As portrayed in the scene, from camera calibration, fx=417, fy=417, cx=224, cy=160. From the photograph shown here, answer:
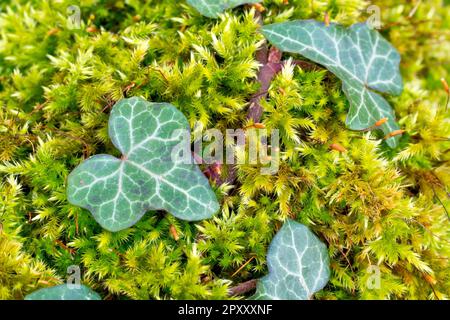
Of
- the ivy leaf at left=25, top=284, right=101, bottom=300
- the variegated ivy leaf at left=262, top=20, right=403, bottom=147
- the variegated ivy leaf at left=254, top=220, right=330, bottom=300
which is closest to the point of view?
the ivy leaf at left=25, top=284, right=101, bottom=300

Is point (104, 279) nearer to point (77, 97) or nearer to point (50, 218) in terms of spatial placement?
point (50, 218)

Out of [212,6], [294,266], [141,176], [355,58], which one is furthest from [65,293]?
[355,58]

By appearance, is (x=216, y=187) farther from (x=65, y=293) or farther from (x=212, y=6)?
(x=212, y=6)

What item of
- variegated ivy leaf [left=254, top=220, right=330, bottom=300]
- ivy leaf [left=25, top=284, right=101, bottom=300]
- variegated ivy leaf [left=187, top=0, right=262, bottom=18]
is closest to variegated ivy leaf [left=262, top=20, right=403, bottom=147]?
variegated ivy leaf [left=187, top=0, right=262, bottom=18]

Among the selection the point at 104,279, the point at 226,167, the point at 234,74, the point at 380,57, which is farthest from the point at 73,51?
the point at 380,57

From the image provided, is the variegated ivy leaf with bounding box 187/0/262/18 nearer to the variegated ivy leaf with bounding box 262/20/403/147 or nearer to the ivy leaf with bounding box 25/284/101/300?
the variegated ivy leaf with bounding box 262/20/403/147

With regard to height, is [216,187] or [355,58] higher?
[355,58]

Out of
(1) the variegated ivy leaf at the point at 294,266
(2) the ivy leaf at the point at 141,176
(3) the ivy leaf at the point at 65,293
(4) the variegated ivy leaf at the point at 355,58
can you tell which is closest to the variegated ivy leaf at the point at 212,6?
(4) the variegated ivy leaf at the point at 355,58
